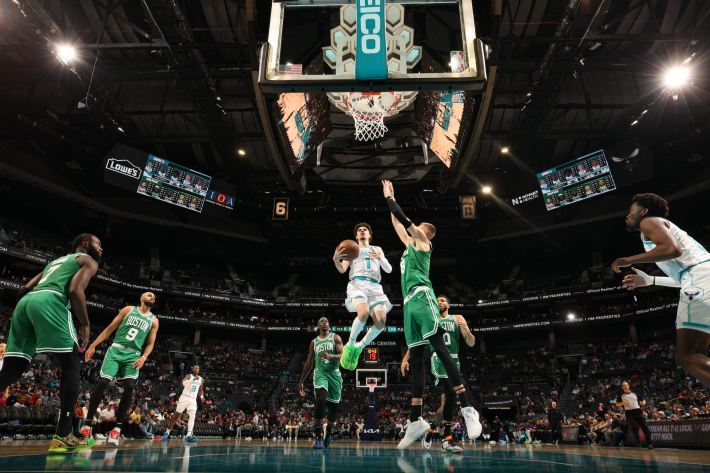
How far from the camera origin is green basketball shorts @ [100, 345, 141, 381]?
648 cm

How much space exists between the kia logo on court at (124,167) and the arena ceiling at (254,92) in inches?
106

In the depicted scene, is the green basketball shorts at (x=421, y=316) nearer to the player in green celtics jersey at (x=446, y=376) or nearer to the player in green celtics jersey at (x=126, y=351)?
the player in green celtics jersey at (x=446, y=376)

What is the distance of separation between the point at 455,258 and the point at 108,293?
97.6 feet

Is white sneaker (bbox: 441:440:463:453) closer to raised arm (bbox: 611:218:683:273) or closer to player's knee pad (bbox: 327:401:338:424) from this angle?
player's knee pad (bbox: 327:401:338:424)

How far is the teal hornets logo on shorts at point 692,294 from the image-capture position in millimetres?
3301

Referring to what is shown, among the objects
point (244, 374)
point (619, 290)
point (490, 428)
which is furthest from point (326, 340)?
point (619, 290)

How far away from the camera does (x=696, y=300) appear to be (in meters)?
3.31

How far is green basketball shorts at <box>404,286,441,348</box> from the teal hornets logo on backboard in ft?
8.48

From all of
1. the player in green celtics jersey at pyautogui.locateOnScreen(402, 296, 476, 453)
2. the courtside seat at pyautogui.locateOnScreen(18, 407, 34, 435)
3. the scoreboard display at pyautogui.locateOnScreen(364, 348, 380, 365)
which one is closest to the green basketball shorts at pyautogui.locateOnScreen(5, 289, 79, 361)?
the player in green celtics jersey at pyautogui.locateOnScreen(402, 296, 476, 453)

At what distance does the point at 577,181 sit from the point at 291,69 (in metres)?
19.0

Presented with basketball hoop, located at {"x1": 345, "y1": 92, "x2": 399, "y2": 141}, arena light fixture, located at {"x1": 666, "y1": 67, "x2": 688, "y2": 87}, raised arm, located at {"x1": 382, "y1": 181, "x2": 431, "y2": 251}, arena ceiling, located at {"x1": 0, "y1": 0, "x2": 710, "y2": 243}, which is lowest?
raised arm, located at {"x1": 382, "y1": 181, "x2": 431, "y2": 251}

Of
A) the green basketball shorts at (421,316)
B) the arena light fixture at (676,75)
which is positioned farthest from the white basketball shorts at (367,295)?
the arena light fixture at (676,75)

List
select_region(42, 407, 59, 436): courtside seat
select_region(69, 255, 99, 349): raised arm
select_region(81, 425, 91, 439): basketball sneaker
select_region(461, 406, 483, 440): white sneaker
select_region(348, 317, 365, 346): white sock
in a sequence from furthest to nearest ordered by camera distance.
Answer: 1. select_region(42, 407, 59, 436): courtside seat
2. select_region(348, 317, 365, 346): white sock
3. select_region(81, 425, 91, 439): basketball sneaker
4. select_region(461, 406, 483, 440): white sneaker
5. select_region(69, 255, 99, 349): raised arm

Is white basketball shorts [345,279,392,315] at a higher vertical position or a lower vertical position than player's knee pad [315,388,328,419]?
higher
